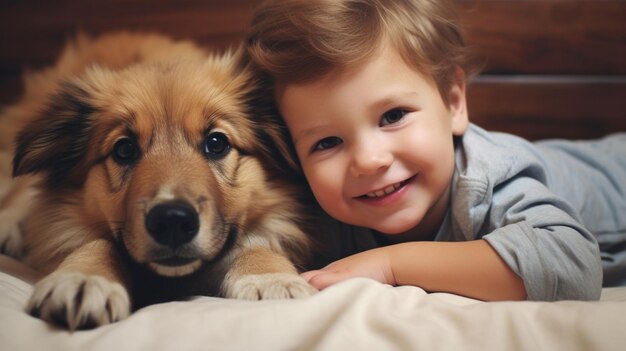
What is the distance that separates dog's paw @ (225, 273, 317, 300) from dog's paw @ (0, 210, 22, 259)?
0.84 meters

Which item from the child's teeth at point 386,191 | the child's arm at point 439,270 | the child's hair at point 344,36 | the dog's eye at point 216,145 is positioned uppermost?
the child's hair at point 344,36

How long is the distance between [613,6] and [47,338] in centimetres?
239

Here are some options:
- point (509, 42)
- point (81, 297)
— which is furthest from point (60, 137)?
point (509, 42)

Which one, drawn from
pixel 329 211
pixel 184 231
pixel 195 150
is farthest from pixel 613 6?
pixel 184 231

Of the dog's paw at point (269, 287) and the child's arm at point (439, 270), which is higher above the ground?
the dog's paw at point (269, 287)

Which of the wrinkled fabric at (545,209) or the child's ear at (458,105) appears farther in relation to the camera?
the child's ear at (458,105)

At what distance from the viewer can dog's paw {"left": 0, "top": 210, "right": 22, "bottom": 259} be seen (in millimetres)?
1789

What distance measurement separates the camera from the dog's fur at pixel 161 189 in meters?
1.28

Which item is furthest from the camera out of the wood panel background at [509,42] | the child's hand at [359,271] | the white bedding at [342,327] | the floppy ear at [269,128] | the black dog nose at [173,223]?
the wood panel background at [509,42]

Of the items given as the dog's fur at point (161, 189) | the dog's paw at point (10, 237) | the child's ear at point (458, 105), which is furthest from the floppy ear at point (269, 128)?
the dog's paw at point (10, 237)

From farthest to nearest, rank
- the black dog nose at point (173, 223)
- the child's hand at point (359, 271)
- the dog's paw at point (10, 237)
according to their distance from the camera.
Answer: the dog's paw at point (10, 237), the child's hand at point (359, 271), the black dog nose at point (173, 223)

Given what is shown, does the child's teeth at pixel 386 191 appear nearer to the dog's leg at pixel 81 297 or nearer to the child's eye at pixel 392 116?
the child's eye at pixel 392 116

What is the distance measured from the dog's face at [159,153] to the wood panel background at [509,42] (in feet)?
3.17

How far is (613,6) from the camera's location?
241 centimetres
